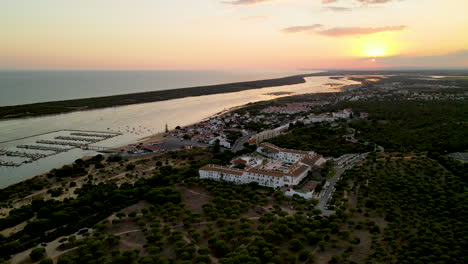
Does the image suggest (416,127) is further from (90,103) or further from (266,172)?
(90,103)

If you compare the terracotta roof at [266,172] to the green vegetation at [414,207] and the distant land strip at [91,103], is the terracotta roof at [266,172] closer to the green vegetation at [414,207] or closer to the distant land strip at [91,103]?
the green vegetation at [414,207]

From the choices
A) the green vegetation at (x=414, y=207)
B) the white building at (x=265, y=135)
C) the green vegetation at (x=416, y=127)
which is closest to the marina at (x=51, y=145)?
the white building at (x=265, y=135)

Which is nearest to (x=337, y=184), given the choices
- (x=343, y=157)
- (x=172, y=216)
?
(x=343, y=157)

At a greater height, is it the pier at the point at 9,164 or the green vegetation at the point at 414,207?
the pier at the point at 9,164

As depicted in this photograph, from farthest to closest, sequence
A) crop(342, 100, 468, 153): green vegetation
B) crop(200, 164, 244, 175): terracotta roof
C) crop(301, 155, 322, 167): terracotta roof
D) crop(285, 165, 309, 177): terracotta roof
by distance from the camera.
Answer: crop(342, 100, 468, 153): green vegetation < crop(301, 155, 322, 167): terracotta roof < crop(200, 164, 244, 175): terracotta roof < crop(285, 165, 309, 177): terracotta roof

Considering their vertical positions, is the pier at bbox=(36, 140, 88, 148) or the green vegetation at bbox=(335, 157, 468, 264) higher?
the pier at bbox=(36, 140, 88, 148)

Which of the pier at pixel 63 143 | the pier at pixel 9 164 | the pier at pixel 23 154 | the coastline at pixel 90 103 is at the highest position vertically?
the coastline at pixel 90 103

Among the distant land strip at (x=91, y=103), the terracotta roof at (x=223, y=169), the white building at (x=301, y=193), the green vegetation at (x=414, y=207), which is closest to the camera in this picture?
the green vegetation at (x=414, y=207)

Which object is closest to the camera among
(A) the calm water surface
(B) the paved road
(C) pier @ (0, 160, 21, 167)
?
(B) the paved road

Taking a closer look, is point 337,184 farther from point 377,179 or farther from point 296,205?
point 296,205

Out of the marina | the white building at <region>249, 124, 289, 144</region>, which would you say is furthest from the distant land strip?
the white building at <region>249, 124, 289, 144</region>

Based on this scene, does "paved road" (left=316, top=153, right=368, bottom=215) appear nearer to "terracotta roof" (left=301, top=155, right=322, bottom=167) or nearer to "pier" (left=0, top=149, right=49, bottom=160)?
"terracotta roof" (left=301, top=155, right=322, bottom=167)

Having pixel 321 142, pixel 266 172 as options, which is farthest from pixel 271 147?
pixel 266 172
